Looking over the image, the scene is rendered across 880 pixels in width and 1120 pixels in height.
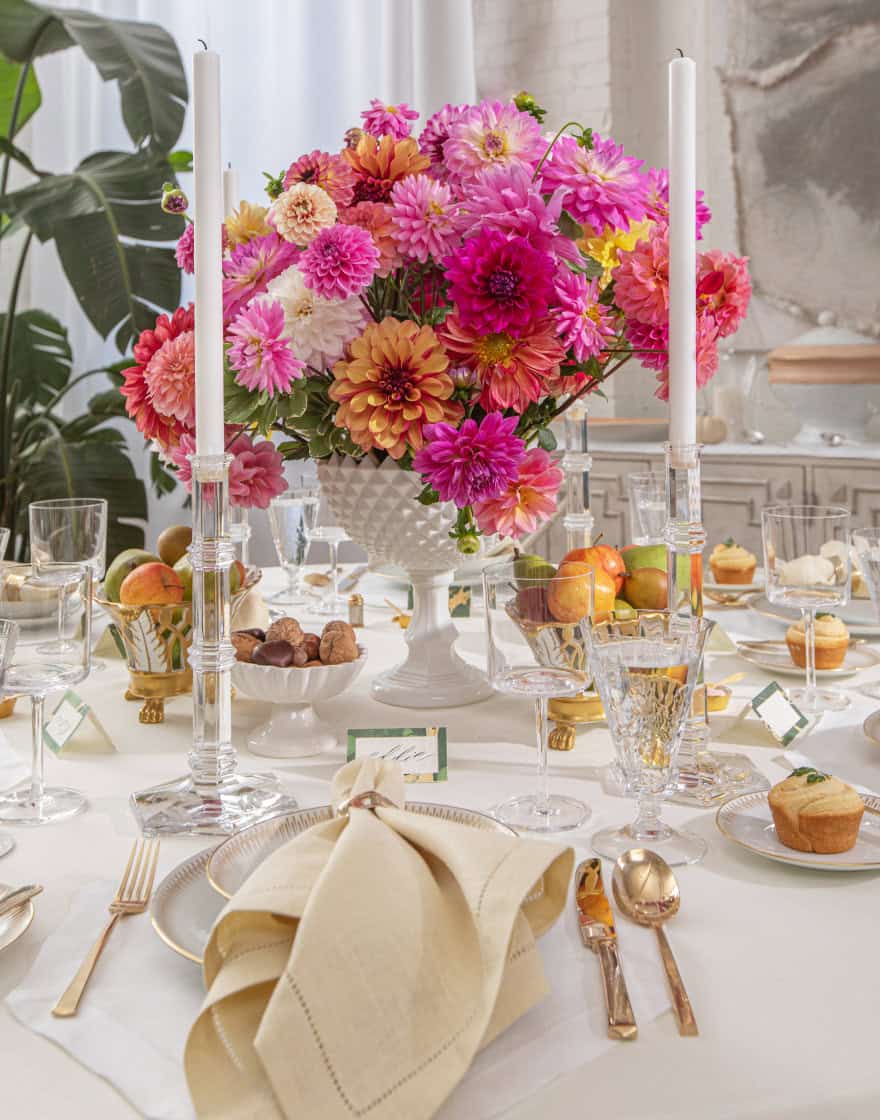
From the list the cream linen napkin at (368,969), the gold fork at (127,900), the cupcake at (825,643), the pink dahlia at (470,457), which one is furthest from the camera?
the cupcake at (825,643)

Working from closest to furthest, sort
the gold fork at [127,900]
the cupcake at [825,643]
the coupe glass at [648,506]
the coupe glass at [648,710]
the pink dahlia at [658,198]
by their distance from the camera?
the gold fork at [127,900] < the coupe glass at [648,710] < the pink dahlia at [658,198] < the cupcake at [825,643] < the coupe glass at [648,506]

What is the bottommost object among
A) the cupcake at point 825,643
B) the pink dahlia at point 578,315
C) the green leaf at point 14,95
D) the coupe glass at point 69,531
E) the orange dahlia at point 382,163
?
the cupcake at point 825,643

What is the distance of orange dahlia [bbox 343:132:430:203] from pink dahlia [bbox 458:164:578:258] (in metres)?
0.10

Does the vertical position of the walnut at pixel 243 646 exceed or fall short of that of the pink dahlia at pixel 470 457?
it falls short

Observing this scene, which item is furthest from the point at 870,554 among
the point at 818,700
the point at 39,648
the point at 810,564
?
the point at 39,648

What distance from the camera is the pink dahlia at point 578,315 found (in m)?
1.12

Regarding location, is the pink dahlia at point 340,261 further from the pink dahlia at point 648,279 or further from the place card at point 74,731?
the place card at point 74,731

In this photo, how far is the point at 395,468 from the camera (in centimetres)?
123

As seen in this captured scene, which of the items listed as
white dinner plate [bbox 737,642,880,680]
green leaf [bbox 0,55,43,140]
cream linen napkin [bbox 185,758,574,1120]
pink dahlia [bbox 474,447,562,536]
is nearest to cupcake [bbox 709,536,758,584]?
white dinner plate [bbox 737,642,880,680]

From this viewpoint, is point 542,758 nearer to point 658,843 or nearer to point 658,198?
point 658,843

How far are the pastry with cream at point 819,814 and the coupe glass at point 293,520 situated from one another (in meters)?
0.91

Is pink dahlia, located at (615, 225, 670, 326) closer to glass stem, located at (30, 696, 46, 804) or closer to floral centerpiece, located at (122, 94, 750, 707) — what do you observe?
floral centerpiece, located at (122, 94, 750, 707)

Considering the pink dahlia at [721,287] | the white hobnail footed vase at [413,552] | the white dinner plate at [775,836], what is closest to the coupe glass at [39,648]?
the white hobnail footed vase at [413,552]

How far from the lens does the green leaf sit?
11.3 ft
